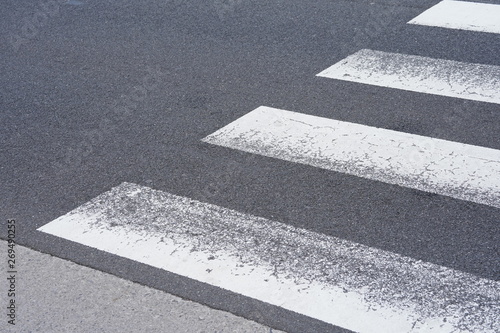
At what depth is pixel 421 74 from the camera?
20.5 ft

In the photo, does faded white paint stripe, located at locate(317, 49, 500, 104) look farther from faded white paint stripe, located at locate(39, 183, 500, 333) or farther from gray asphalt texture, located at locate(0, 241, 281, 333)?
gray asphalt texture, located at locate(0, 241, 281, 333)

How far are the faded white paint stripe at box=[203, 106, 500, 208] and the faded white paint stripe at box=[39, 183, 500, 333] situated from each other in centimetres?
81

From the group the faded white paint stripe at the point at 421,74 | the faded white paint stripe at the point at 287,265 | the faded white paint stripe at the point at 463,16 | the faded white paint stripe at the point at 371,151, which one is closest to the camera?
the faded white paint stripe at the point at 287,265

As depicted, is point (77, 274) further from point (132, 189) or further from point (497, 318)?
point (497, 318)

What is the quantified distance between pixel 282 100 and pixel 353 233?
2.03 m

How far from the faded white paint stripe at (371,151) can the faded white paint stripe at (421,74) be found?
84cm

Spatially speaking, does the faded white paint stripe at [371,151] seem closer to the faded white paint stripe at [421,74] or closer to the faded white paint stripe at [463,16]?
the faded white paint stripe at [421,74]

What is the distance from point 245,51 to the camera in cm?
701

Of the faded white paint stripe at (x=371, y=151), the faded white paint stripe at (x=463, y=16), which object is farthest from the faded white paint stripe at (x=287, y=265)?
the faded white paint stripe at (x=463, y=16)

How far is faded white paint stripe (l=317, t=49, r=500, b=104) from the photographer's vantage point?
19.4 feet

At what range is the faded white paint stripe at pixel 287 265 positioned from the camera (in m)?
3.47

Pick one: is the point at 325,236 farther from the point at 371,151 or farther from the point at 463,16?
the point at 463,16

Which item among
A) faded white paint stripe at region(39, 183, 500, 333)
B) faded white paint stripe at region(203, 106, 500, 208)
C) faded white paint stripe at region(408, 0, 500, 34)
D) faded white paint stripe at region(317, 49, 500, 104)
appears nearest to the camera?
faded white paint stripe at region(39, 183, 500, 333)

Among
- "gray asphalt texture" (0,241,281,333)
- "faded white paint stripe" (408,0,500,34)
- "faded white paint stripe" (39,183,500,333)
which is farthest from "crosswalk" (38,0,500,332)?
"faded white paint stripe" (408,0,500,34)
